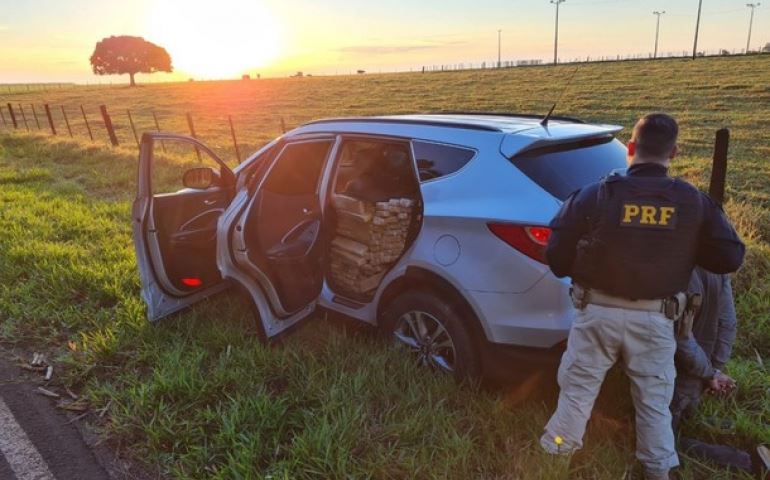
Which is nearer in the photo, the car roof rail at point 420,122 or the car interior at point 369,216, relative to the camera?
the car roof rail at point 420,122

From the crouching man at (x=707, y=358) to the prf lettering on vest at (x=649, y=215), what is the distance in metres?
0.60

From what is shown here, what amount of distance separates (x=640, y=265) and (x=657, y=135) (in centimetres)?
54

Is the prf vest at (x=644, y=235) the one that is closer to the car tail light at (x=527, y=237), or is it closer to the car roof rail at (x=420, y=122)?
the car tail light at (x=527, y=237)

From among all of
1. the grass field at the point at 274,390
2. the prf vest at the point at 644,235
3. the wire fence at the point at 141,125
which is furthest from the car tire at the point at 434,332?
the wire fence at the point at 141,125

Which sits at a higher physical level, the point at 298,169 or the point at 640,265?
the point at 298,169

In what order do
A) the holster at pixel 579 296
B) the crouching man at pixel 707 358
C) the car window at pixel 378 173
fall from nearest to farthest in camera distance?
1. the holster at pixel 579 296
2. the crouching man at pixel 707 358
3. the car window at pixel 378 173

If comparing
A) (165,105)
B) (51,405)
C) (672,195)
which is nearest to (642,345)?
(672,195)

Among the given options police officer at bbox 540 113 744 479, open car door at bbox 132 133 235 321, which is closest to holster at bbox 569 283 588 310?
police officer at bbox 540 113 744 479

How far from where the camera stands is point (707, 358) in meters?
2.69

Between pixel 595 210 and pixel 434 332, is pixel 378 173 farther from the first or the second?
pixel 595 210

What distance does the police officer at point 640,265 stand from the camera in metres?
2.17

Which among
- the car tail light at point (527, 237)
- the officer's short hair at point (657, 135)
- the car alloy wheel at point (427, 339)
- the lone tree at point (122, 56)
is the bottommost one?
the car alloy wheel at point (427, 339)

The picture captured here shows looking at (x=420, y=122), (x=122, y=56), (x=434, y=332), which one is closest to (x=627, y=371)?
(x=434, y=332)

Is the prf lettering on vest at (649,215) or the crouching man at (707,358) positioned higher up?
the prf lettering on vest at (649,215)
